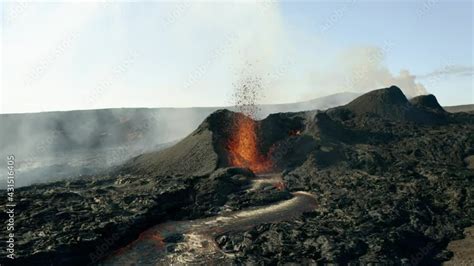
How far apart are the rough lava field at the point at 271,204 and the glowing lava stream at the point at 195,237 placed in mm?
82

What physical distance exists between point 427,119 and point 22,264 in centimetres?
5146

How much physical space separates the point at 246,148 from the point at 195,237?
66.4 ft

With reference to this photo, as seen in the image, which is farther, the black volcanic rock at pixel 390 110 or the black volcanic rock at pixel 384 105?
the black volcanic rock at pixel 384 105

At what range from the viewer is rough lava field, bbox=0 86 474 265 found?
856 inches

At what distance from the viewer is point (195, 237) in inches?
929

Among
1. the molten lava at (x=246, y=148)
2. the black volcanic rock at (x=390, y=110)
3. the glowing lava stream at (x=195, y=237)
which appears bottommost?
the glowing lava stream at (x=195, y=237)

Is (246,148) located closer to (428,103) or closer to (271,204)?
(271,204)

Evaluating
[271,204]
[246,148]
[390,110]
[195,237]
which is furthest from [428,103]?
[195,237]

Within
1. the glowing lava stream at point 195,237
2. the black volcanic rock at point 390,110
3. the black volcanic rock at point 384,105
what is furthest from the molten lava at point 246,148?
the black volcanic rock at point 384,105

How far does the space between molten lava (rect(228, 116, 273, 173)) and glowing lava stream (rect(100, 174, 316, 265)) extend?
430 inches

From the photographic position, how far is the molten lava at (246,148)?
4038cm

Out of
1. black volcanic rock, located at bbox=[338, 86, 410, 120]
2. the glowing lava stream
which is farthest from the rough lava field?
black volcanic rock, located at bbox=[338, 86, 410, 120]

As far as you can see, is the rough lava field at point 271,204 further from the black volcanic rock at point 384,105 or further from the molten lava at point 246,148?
the black volcanic rock at point 384,105

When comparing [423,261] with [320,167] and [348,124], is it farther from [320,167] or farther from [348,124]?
[348,124]
